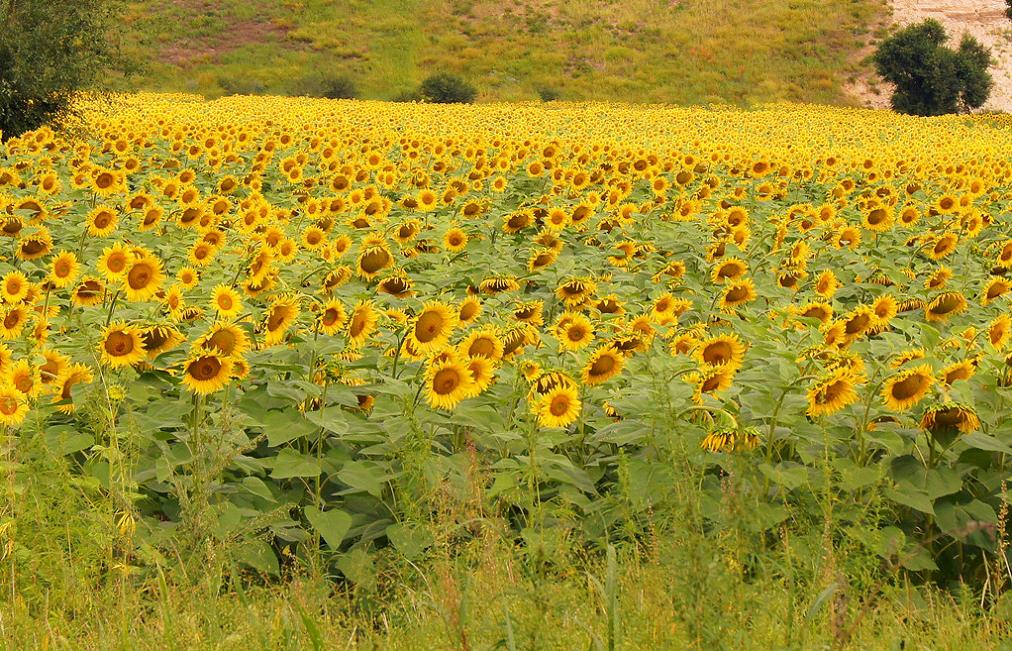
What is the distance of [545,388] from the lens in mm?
3707

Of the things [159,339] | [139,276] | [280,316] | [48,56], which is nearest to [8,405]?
[159,339]

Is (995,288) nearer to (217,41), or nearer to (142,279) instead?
(142,279)

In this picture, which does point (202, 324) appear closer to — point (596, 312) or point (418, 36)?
point (596, 312)

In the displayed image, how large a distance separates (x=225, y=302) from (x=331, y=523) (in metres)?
1.24

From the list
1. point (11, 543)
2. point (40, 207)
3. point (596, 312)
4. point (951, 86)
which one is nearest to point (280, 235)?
point (40, 207)

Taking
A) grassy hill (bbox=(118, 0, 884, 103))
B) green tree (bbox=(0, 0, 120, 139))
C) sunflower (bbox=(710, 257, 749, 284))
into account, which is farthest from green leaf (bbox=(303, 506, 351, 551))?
grassy hill (bbox=(118, 0, 884, 103))

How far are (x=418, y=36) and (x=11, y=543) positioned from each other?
5336cm

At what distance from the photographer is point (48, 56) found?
1541cm

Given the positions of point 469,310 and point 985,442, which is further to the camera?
point 469,310

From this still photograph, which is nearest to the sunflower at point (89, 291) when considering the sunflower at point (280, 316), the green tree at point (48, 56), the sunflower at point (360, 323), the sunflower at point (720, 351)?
the sunflower at point (280, 316)

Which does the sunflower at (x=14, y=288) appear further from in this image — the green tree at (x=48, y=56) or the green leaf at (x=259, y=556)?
the green tree at (x=48, y=56)

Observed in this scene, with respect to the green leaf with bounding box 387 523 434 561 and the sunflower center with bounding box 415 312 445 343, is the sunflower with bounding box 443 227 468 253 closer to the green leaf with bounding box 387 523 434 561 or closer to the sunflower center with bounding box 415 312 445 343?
the sunflower center with bounding box 415 312 445 343

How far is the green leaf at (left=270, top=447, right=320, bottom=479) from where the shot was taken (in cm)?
371

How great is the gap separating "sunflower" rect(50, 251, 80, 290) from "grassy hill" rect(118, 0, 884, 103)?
39.7 metres
